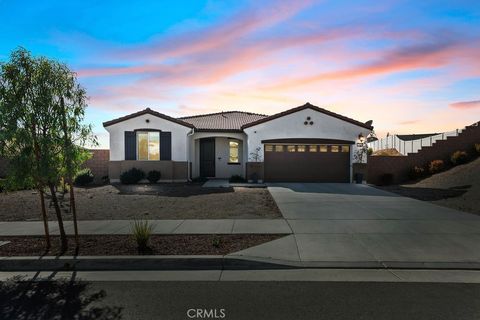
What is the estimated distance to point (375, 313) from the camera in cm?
453

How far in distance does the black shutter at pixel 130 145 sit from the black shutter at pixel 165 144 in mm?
1530

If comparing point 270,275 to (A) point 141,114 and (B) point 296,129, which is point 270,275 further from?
(A) point 141,114

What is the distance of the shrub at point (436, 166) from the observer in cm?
2205

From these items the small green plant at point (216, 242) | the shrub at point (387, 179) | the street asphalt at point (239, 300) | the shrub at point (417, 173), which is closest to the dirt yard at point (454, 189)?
the shrub at point (417, 173)

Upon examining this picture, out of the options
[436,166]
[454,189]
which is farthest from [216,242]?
[436,166]

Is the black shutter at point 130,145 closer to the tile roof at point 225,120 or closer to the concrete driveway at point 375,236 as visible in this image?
the tile roof at point 225,120

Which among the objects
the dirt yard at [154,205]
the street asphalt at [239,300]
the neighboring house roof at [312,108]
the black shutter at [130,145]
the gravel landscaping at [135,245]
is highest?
the neighboring house roof at [312,108]

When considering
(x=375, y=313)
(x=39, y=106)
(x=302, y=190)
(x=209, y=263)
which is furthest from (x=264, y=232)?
(x=302, y=190)

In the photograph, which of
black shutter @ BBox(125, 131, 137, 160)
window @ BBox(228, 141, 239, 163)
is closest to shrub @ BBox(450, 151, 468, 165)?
window @ BBox(228, 141, 239, 163)

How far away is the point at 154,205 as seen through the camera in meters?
13.0

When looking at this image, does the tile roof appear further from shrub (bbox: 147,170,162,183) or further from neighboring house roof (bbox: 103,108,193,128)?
shrub (bbox: 147,170,162,183)

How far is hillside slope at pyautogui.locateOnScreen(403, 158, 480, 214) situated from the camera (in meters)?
12.9

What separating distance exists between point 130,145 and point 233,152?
6664mm

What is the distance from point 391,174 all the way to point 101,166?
18280mm
